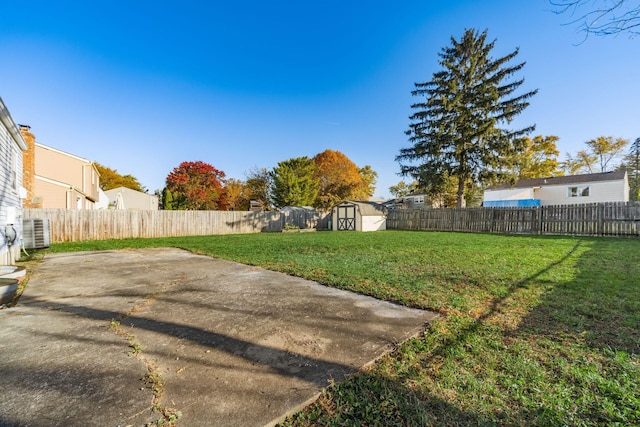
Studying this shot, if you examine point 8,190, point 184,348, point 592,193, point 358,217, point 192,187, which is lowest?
point 184,348

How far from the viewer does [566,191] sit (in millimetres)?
21875

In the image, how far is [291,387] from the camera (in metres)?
1.54

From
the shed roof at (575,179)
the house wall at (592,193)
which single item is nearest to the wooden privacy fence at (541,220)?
the shed roof at (575,179)

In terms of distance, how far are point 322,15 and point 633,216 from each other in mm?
15154

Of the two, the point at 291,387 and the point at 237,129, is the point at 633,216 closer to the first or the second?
the point at 291,387

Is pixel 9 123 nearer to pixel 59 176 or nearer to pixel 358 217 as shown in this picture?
pixel 59 176

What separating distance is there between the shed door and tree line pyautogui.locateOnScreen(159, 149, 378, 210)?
21.2 ft

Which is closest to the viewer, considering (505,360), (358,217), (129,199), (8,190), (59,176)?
(505,360)

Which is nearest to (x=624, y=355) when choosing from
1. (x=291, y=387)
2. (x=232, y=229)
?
(x=291, y=387)

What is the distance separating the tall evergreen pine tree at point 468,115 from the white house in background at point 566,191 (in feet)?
14.6

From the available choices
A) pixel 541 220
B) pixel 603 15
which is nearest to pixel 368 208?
pixel 541 220

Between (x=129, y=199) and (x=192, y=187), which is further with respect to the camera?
(x=129, y=199)

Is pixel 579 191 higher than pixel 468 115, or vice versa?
pixel 468 115

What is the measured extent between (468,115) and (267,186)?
19.2 m
